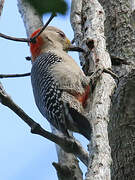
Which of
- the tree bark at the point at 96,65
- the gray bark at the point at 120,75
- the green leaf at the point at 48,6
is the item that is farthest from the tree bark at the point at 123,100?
the green leaf at the point at 48,6

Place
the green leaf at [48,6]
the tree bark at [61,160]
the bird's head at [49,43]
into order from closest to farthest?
the green leaf at [48,6] < the tree bark at [61,160] < the bird's head at [49,43]

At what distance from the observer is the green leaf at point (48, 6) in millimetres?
788

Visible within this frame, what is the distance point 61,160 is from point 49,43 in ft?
8.76

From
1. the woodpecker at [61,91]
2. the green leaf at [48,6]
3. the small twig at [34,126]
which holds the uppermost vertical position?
the green leaf at [48,6]

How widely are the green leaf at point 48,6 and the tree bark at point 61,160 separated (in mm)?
16

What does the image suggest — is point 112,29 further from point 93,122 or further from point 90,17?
point 93,122

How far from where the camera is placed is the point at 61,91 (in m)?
3.57

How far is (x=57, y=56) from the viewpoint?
4270mm

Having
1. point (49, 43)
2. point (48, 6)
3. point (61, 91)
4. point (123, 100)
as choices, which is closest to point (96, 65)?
Result: point (123, 100)

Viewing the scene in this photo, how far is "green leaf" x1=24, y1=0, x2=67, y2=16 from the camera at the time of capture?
0.79 metres

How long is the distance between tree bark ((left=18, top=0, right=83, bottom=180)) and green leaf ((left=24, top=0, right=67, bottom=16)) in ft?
0.05

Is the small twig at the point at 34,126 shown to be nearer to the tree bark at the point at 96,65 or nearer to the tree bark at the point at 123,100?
the tree bark at the point at 96,65

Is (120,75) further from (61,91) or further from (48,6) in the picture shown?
(48,6)

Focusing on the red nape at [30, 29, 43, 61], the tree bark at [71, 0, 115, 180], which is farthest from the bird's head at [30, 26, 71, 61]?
the tree bark at [71, 0, 115, 180]
